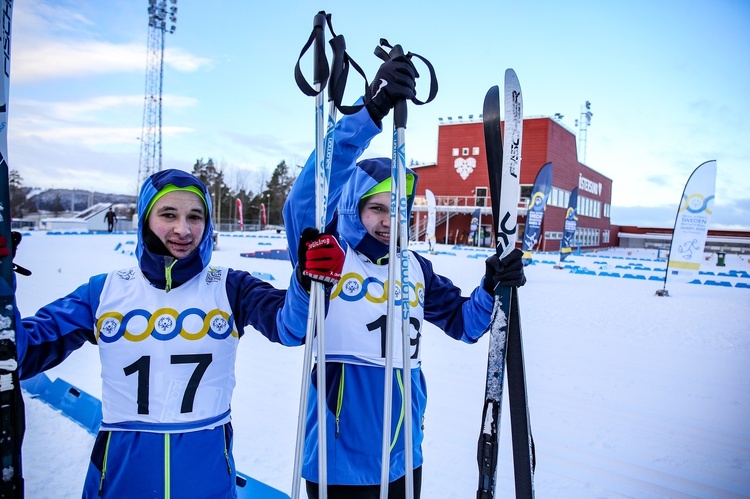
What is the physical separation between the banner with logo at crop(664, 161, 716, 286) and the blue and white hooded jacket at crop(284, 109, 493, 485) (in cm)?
1099

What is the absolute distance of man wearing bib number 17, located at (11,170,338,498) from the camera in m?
1.40

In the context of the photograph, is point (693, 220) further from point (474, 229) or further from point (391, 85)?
point (474, 229)

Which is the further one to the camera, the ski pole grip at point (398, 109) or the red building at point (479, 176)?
the red building at point (479, 176)

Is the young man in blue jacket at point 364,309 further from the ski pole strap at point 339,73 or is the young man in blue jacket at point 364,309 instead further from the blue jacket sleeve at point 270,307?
the blue jacket sleeve at point 270,307

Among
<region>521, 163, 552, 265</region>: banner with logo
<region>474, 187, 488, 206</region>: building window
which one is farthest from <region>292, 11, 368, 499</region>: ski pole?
<region>474, 187, 488, 206</region>: building window

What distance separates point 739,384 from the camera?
452cm

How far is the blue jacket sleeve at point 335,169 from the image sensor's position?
1473mm

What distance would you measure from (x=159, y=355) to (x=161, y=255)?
1.10 ft

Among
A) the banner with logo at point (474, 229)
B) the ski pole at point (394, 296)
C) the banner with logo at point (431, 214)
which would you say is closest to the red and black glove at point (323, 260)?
the ski pole at point (394, 296)

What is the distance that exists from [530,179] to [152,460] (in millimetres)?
30646

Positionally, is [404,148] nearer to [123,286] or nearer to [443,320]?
[443,320]

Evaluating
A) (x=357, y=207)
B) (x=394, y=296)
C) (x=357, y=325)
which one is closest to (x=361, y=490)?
(x=357, y=325)

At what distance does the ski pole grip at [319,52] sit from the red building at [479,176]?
90.9ft

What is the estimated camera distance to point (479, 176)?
1198 inches
